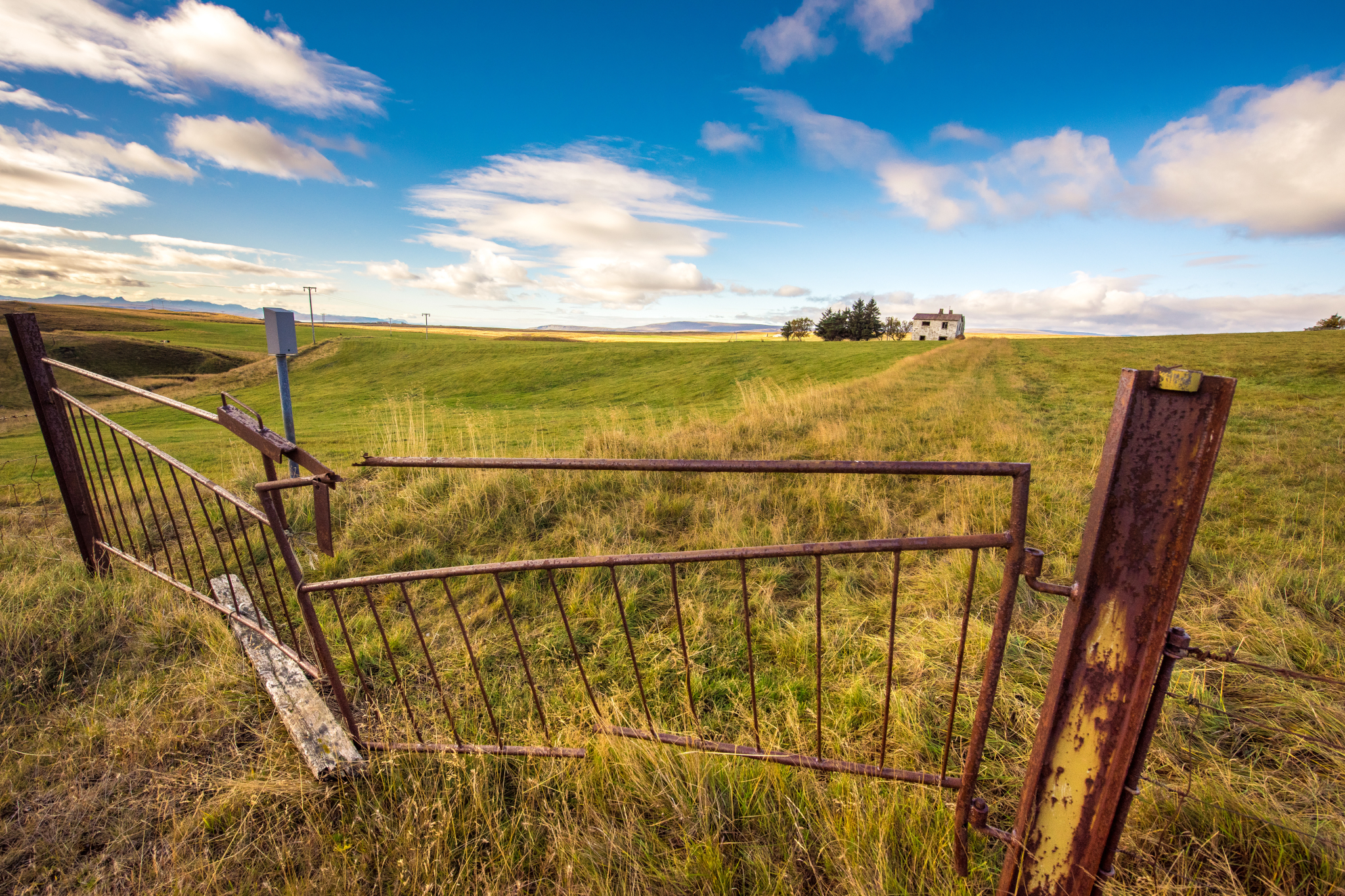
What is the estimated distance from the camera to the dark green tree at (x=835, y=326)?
67562mm

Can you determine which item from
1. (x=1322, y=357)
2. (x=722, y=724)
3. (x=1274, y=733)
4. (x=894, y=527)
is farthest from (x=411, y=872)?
(x=1322, y=357)

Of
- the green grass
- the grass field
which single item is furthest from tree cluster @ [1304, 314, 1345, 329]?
the grass field

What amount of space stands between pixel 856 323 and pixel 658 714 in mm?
70307

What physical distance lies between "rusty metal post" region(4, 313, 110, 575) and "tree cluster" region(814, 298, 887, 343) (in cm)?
6948

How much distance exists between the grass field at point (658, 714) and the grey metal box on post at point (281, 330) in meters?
1.66

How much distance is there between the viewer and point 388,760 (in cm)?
223

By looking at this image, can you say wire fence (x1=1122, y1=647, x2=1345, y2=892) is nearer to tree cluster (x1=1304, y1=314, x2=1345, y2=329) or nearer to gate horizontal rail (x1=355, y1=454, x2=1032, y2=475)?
gate horizontal rail (x1=355, y1=454, x2=1032, y2=475)

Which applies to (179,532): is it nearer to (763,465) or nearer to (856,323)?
(763,465)

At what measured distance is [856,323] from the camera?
67.0m

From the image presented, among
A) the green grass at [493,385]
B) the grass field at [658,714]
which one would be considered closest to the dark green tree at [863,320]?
the green grass at [493,385]

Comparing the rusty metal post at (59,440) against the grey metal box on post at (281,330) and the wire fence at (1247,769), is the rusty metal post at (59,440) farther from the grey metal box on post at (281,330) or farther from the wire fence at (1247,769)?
the wire fence at (1247,769)

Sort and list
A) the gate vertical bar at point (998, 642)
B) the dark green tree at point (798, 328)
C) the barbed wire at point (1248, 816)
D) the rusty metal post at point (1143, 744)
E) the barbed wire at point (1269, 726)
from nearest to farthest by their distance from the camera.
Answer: the rusty metal post at point (1143, 744) → the gate vertical bar at point (998, 642) → the barbed wire at point (1248, 816) → the barbed wire at point (1269, 726) → the dark green tree at point (798, 328)

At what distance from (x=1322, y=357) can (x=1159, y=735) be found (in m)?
30.9

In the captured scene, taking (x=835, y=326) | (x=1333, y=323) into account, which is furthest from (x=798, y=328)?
(x=1333, y=323)
